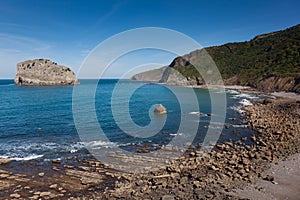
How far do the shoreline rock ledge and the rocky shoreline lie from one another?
458ft

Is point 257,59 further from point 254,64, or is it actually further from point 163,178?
point 163,178

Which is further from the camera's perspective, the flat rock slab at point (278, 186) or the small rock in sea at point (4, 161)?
the small rock in sea at point (4, 161)

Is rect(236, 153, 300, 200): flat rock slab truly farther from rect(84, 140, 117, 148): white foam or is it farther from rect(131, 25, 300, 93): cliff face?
rect(131, 25, 300, 93): cliff face

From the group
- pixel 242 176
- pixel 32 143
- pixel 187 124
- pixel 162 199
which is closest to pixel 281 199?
pixel 242 176

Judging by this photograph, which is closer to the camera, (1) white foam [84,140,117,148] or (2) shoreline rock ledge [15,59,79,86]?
(1) white foam [84,140,117,148]

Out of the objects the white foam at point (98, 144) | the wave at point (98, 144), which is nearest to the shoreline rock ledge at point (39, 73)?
the wave at point (98, 144)

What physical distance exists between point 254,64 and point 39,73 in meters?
133

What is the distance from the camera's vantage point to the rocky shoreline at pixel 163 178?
42.9ft

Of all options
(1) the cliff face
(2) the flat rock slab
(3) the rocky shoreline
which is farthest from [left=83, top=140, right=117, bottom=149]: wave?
(1) the cliff face

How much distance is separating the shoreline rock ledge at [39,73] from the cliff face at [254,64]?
86.6 meters

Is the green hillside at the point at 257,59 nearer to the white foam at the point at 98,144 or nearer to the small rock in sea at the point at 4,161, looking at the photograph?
the white foam at the point at 98,144

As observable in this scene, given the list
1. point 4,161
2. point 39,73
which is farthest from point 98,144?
point 39,73

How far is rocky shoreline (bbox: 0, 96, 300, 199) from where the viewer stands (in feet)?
42.9

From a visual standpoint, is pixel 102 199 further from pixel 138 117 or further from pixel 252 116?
pixel 252 116
